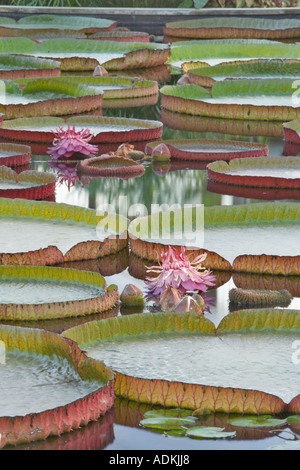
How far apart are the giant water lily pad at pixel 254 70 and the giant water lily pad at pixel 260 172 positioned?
14.0 feet

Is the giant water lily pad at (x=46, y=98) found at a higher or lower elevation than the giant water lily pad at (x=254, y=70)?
lower

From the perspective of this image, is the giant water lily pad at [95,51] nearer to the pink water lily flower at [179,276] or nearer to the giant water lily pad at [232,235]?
the giant water lily pad at [232,235]

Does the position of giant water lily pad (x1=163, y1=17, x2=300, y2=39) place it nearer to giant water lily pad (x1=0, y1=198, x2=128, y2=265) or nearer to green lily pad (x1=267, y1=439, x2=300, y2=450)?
giant water lily pad (x1=0, y1=198, x2=128, y2=265)

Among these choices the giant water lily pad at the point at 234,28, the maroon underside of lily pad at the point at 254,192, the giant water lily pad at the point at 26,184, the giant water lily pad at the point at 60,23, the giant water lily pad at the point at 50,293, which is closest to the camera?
the giant water lily pad at the point at 50,293

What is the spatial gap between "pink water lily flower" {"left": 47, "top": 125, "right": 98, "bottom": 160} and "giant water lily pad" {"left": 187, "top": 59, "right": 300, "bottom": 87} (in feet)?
12.8

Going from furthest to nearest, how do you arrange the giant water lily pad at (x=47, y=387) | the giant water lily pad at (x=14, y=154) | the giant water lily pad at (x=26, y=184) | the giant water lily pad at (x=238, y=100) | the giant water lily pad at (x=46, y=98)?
the giant water lily pad at (x=238, y=100) → the giant water lily pad at (x=46, y=98) → the giant water lily pad at (x=14, y=154) → the giant water lily pad at (x=26, y=184) → the giant water lily pad at (x=47, y=387)

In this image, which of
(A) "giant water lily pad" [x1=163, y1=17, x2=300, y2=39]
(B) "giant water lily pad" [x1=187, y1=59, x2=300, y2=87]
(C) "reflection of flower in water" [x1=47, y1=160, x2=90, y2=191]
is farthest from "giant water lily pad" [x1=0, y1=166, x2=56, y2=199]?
(A) "giant water lily pad" [x1=163, y1=17, x2=300, y2=39]

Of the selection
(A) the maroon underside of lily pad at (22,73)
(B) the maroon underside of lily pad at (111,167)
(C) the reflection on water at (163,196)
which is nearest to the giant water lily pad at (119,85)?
(C) the reflection on water at (163,196)

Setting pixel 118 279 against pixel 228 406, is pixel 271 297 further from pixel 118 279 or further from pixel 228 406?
pixel 228 406

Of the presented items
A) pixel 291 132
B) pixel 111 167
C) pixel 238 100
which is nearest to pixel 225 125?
pixel 291 132

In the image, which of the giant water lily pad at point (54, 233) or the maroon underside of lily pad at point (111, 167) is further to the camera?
the maroon underside of lily pad at point (111, 167)

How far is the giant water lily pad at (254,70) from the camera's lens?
36.9 feet

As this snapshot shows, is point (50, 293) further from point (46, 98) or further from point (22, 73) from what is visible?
point (22, 73)

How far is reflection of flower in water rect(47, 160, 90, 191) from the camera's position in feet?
22.2
